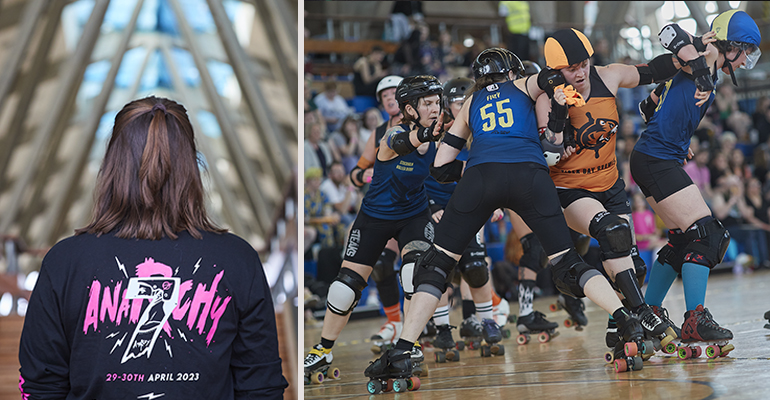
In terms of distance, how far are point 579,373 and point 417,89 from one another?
159 cm

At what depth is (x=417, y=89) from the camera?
10.9ft

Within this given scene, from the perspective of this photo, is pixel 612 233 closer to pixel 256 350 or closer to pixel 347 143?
pixel 256 350

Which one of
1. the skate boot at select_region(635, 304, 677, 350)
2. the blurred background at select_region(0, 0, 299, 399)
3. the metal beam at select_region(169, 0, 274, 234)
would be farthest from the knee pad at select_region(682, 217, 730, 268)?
the metal beam at select_region(169, 0, 274, 234)

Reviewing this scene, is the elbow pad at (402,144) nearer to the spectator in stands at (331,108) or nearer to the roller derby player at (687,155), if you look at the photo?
the roller derby player at (687,155)

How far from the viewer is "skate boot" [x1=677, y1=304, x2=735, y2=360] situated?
3.02 m

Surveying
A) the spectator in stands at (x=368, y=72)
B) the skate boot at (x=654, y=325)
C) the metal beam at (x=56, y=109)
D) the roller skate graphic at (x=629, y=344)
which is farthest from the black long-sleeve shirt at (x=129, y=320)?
the metal beam at (x=56, y=109)

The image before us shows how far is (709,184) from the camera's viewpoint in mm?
8977

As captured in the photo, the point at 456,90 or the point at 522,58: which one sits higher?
the point at 522,58

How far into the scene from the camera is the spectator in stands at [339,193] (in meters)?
7.65

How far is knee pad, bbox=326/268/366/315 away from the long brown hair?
1894mm

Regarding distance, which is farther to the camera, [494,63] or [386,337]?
[386,337]

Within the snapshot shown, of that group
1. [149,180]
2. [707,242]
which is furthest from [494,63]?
[149,180]

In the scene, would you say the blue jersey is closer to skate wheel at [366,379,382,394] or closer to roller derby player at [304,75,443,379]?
roller derby player at [304,75,443,379]

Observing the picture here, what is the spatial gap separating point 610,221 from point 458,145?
2.59 feet
